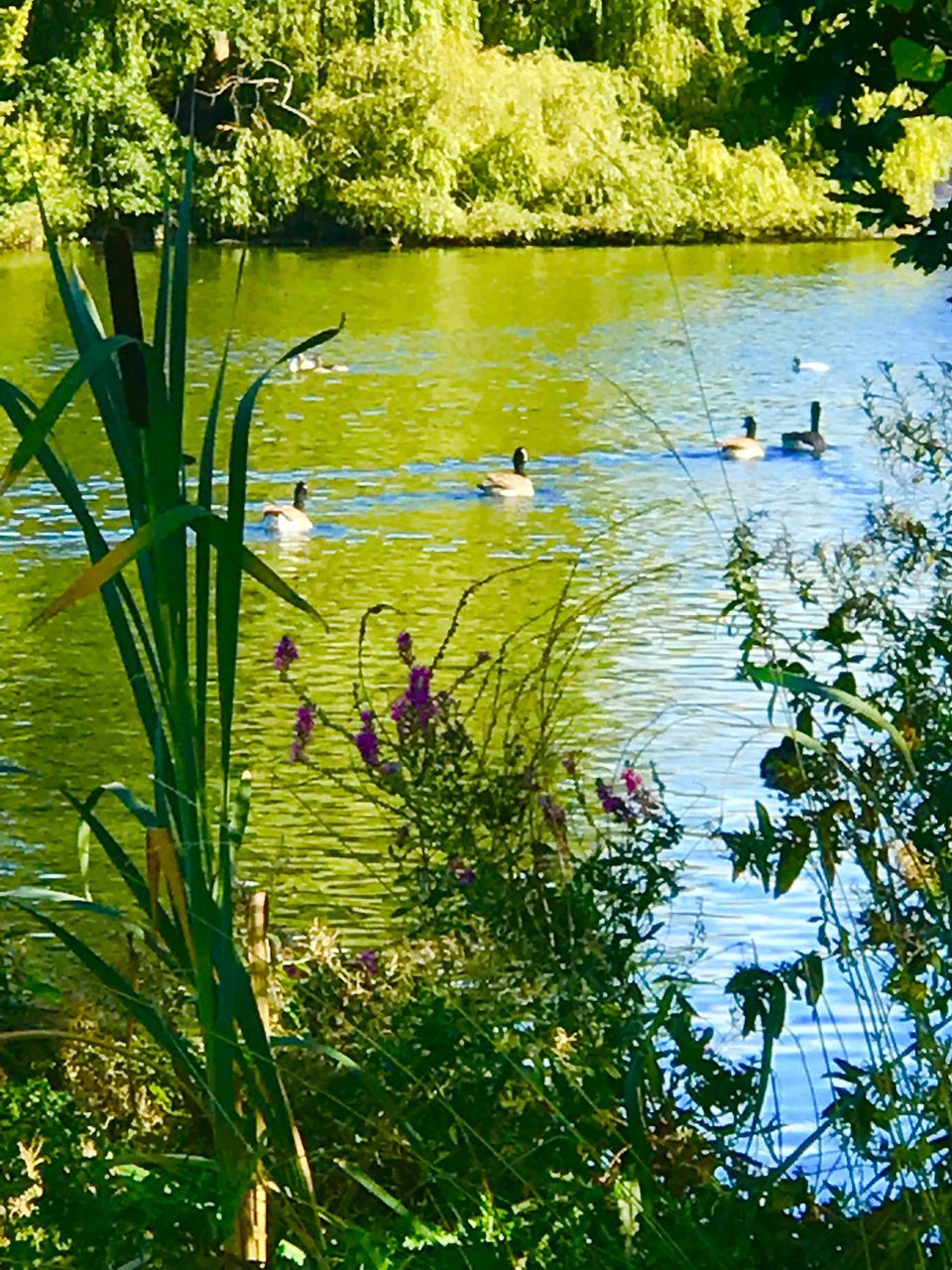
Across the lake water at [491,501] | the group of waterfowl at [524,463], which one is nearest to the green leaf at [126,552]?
the lake water at [491,501]

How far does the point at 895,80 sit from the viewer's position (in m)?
3.35

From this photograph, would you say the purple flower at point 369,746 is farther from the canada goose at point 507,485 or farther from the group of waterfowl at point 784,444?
the group of waterfowl at point 784,444

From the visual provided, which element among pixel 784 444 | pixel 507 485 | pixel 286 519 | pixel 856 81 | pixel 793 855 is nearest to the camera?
pixel 793 855

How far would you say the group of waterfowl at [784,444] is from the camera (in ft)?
48.8

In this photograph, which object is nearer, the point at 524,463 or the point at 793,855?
the point at 793,855

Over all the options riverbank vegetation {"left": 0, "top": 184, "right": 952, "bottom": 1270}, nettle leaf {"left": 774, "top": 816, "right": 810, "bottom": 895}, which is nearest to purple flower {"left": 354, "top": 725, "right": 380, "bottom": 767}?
riverbank vegetation {"left": 0, "top": 184, "right": 952, "bottom": 1270}

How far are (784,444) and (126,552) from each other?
1337cm

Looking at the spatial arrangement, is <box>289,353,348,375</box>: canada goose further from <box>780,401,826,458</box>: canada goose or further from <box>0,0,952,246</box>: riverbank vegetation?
<box>0,0,952,246</box>: riverbank vegetation

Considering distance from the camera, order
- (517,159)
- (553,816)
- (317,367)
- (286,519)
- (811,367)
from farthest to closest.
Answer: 1. (517,159)
2. (317,367)
3. (811,367)
4. (286,519)
5. (553,816)

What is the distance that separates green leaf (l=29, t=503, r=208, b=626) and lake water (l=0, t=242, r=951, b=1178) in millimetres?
523

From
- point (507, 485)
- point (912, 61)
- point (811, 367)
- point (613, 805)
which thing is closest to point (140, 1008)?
point (613, 805)

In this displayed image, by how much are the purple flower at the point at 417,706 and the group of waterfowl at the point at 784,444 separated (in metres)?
11.8

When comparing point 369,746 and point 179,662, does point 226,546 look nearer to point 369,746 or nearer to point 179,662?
point 179,662

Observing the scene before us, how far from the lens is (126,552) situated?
190cm
